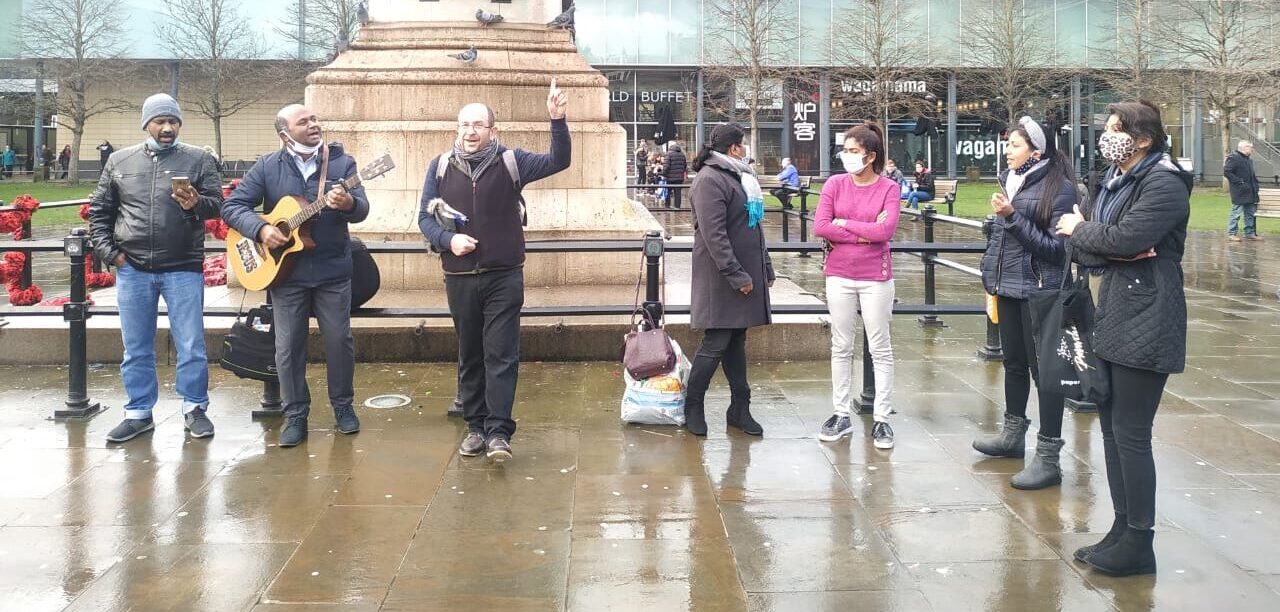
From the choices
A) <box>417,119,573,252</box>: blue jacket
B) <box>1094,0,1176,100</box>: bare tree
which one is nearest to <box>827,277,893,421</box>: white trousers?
<box>417,119,573,252</box>: blue jacket

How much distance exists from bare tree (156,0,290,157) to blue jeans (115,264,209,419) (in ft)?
148

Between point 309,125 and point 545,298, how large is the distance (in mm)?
3495

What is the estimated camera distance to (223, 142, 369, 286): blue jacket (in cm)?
684

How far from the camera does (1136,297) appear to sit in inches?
186

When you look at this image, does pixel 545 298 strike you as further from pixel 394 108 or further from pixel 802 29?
pixel 802 29

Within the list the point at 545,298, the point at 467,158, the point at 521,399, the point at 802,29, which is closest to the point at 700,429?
the point at 521,399

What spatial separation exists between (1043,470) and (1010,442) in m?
0.56

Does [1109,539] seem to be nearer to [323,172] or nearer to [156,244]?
[323,172]

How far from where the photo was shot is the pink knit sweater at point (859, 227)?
6684 millimetres

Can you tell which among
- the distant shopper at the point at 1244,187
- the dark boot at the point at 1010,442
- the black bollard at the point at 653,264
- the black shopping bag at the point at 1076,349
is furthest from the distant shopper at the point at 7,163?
the black shopping bag at the point at 1076,349

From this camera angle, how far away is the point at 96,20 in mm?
48594

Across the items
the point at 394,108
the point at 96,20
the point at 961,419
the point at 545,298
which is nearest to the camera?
the point at 961,419

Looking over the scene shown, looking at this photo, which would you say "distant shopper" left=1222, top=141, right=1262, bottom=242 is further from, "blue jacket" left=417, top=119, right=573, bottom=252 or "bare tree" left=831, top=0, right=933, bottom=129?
"bare tree" left=831, top=0, right=933, bottom=129

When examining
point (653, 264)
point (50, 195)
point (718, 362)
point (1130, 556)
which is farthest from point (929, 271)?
point (50, 195)
